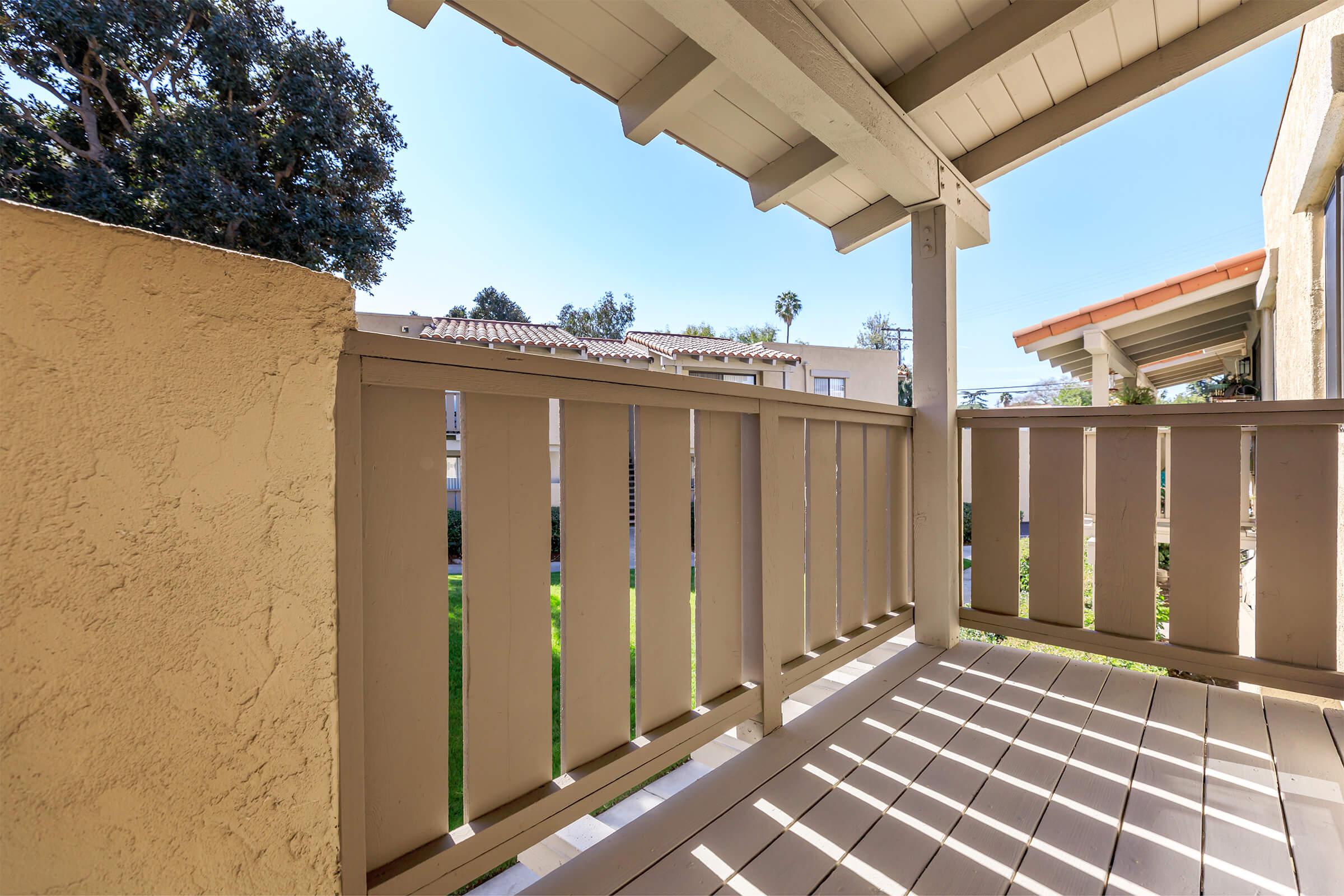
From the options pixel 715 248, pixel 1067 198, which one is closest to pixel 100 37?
pixel 715 248

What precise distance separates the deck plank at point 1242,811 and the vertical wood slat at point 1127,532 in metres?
0.41

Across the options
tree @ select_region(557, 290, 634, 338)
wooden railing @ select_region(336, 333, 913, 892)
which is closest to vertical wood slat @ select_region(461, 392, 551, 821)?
wooden railing @ select_region(336, 333, 913, 892)

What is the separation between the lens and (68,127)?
6.23m

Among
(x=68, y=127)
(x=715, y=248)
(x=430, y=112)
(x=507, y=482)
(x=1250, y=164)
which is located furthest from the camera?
(x=715, y=248)

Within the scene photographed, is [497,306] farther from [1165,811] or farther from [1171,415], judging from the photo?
[1165,811]

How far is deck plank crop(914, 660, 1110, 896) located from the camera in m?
1.07

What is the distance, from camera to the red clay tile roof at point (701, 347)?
10328 mm

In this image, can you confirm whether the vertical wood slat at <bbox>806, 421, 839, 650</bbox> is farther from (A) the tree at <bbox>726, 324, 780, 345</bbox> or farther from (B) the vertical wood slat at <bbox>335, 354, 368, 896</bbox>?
(A) the tree at <bbox>726, 324, 780, 345</bbox>

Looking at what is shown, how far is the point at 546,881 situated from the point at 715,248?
28038 millimetres

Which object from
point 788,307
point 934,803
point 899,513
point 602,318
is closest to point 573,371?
point 934,803

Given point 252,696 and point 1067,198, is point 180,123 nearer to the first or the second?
point 252,696

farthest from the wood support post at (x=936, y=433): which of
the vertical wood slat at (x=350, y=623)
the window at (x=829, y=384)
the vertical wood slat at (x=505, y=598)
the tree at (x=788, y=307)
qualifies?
the tree at (x=788, y=307)

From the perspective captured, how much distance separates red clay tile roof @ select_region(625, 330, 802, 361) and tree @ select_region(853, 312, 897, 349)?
1848 centimetres

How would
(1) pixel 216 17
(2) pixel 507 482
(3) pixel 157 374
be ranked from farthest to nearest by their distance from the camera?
(1) pixel 216 17
(2) pixel 507 482
(3) pixel 157 374
